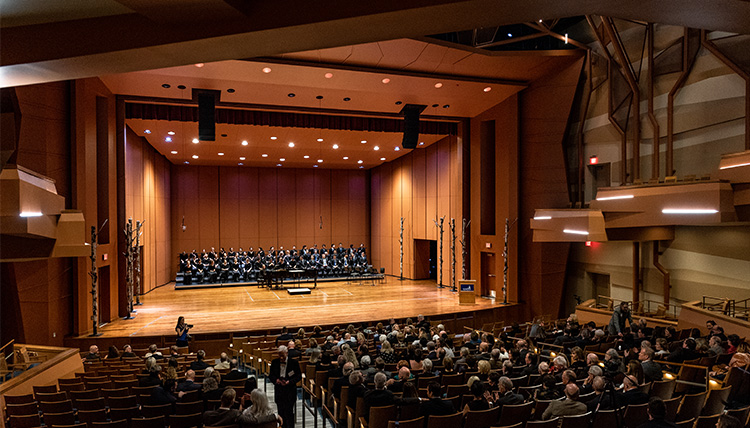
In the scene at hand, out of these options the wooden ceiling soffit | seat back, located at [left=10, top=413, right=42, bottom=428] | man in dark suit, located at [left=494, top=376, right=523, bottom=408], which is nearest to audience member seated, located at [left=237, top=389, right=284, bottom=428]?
man in dark suit, located at [left=494, top=376, right=523, bottom=408]

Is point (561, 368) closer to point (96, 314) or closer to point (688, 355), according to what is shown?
point (688, 355)

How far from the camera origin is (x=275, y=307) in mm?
14867

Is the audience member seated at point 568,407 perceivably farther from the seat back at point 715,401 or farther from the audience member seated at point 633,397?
the seat back at point 715,401

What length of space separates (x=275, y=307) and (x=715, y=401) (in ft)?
39.6

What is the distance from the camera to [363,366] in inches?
255

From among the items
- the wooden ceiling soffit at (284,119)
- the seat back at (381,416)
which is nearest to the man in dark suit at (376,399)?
the seat back at (381,416)

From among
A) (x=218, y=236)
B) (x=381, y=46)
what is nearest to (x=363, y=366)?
(x=381, y=46)

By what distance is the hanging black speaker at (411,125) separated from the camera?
14805 mm

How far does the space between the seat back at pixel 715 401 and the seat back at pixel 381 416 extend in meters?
3.21

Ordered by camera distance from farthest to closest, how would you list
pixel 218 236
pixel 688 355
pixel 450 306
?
pixel 218 236
pixel 450 306
pixel 688 355

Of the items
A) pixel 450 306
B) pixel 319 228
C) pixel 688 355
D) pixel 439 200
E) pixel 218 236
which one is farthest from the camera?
pixel 319 228

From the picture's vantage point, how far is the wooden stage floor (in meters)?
12.3

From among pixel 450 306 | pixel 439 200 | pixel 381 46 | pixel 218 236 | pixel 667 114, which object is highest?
pixel 381 46

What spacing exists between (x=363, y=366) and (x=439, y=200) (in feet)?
45.7
